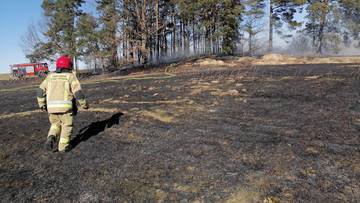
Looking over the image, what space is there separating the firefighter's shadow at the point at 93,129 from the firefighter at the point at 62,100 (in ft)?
1.33

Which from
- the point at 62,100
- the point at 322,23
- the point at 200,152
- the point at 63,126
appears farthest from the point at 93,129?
the point at 322,23

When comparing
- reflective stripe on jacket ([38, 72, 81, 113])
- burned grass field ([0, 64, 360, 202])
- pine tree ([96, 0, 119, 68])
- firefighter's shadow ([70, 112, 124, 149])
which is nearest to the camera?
burned grass field ([0, 64, 360, 202])

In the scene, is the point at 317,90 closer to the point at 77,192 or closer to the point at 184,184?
the point at 184,184

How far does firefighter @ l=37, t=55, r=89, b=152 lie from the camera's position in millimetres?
5656

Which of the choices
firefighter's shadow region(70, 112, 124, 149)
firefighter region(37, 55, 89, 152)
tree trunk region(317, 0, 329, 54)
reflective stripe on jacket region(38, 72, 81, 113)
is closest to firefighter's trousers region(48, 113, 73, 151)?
firefighter region(37, 55, 89, 152)

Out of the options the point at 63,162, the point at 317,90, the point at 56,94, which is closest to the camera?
the point at 63,162

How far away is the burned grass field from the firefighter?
268 mm

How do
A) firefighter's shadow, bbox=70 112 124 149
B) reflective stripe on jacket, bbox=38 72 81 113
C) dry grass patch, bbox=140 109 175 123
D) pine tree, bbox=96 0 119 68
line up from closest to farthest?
1. reflective stripe on jacket, bbox=38 72 81 113
2. firefighter's shadow, bbox=70 112 124 149
3. dry grass patch, bbox=140 109 175 123
4. pine tree, bbox=96 0 119 68

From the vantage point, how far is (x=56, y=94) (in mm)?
5668

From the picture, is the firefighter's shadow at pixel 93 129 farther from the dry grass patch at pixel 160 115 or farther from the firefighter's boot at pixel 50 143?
the dry grass patch at pixel 160 115

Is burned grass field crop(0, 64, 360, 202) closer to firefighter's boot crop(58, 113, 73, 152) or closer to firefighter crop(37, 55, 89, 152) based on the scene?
firefighter's boot crop(58, 113, 73, 152)

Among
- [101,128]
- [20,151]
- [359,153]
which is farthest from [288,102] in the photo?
[20,151]

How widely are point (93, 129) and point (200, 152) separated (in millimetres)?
3119

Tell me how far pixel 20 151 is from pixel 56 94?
1.38m
